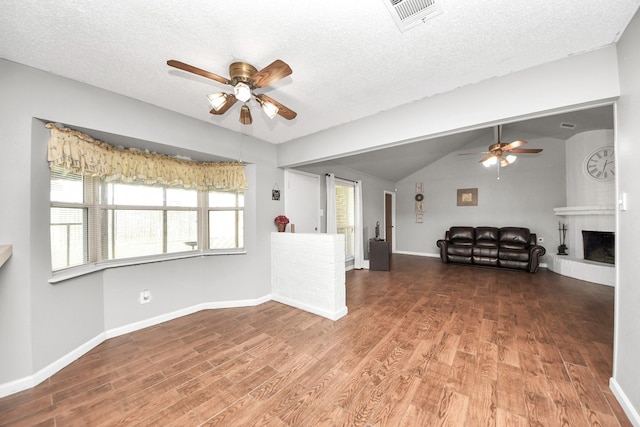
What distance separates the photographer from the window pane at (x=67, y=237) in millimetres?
2119

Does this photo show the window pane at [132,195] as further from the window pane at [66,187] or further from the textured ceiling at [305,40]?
the textured ceiling at [305,40]

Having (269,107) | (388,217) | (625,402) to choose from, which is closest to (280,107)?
(269,107)

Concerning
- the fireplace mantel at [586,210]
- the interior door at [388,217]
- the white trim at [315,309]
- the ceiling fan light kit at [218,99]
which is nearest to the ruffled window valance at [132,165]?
the ceiling fan light kit at [218,99]

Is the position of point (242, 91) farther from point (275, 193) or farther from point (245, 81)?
point (275, 193)

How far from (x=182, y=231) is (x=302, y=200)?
6.37 feet

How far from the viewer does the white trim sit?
291 centimetres

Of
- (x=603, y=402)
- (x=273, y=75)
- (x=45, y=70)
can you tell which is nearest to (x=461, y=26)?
(x=273, y=75)

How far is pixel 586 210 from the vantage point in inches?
183

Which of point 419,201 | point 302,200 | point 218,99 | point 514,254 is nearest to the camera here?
point 218,99

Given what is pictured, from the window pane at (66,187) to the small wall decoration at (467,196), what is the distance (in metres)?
7.71

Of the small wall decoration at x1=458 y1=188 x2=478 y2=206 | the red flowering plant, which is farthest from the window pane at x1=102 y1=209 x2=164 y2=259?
the small wall decoration at x1=458 y1=188 x2=478 y2=206

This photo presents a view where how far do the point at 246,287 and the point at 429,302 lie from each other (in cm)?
264

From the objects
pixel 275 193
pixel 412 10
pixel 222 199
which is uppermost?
pixel 412 10

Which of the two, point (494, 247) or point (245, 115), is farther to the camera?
point (494, 247)
